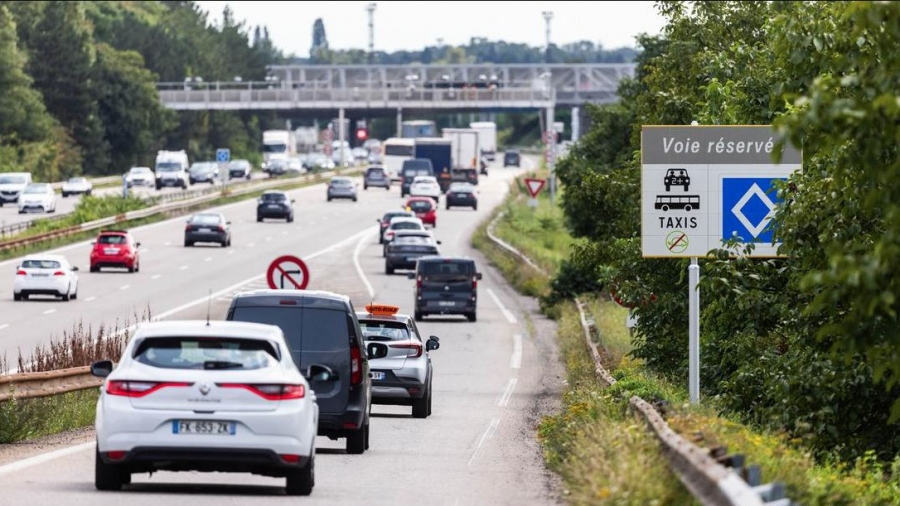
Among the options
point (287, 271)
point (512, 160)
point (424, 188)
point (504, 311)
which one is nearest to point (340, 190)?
point (424, 188)

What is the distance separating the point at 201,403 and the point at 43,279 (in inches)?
1546

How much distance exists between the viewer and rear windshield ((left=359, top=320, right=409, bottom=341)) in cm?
2831

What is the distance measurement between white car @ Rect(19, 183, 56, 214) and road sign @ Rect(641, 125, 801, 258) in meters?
72.1

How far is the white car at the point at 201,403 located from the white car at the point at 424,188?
98.9 metres

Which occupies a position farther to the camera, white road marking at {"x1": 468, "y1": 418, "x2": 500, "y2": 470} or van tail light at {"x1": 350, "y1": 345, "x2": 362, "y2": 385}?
white road marking at {"x1": 468, "y1": 418, "x2": 500, "y2": 470}

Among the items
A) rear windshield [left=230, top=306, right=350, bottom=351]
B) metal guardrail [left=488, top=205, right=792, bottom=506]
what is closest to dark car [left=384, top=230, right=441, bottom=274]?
rear windshield [left=230, top=306, right=350, bottom=351]

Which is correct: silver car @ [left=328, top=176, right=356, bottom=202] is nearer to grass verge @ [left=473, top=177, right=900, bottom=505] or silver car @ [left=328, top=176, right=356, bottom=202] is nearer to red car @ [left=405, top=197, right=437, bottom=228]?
red car @ [left=405, top=197, right=437, bottom=228]

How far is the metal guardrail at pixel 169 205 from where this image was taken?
72056mm

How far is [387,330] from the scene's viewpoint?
93.3 feet

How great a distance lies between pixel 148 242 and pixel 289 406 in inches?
2603

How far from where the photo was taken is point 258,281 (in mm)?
62125

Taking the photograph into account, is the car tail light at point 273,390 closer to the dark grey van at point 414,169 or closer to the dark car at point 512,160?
the dark grey van at point 414,169

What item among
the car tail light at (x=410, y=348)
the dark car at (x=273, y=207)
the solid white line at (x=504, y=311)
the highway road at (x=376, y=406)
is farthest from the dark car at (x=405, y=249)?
the car tail light at (x=410, y=348)

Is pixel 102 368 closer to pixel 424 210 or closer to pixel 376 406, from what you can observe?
pixel 376 406
